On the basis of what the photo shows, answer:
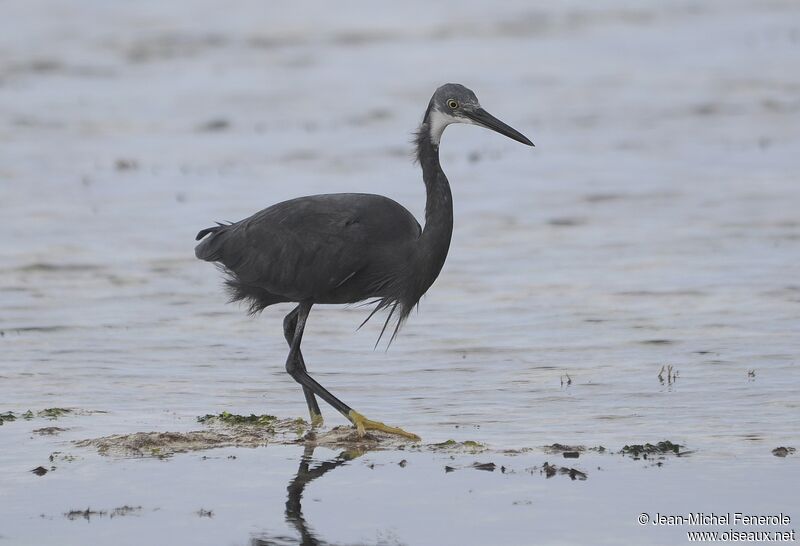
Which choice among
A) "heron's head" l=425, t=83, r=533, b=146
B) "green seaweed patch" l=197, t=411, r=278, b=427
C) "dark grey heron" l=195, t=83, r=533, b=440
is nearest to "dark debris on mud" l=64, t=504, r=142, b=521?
"green seaweed patch" l=197, t=411, r=278, b=427

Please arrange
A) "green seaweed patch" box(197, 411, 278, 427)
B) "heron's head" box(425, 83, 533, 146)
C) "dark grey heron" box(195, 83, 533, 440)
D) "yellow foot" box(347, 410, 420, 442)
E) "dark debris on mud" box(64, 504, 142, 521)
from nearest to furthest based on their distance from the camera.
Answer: "dark debris on mud" box(64, 504, 142, 521)
"yellow foot" box(347, 410, 420, 442)
"green seaweed patch" box(197, 411, 278, 427)
"dark grey heron" box(195, 83, 533, 440)
"heron's head" box(425, 83, 533, 146)

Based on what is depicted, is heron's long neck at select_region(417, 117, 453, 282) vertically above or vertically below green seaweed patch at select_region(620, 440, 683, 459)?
above

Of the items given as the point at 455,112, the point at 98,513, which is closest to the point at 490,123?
the point at 455,112

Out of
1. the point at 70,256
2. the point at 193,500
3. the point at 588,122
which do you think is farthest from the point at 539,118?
the point at 193,500

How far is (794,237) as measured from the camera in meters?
13.5

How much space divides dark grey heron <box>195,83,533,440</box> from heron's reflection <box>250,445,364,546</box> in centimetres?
65

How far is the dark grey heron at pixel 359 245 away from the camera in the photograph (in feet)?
28.8

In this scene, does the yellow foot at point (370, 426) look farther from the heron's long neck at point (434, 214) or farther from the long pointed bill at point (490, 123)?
the long pointed bill at point (490, 123)

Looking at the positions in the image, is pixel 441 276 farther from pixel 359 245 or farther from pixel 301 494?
pixel 301 494

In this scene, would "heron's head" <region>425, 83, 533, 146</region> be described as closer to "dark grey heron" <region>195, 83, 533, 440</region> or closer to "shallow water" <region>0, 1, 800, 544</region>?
"dark grey heron" <region>195, 83, 533, 440</region>

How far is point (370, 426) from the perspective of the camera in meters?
8.30

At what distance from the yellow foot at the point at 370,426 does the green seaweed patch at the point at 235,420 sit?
493 mm

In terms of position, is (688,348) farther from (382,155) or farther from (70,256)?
(382,155)

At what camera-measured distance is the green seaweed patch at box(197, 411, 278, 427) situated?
848 cm
